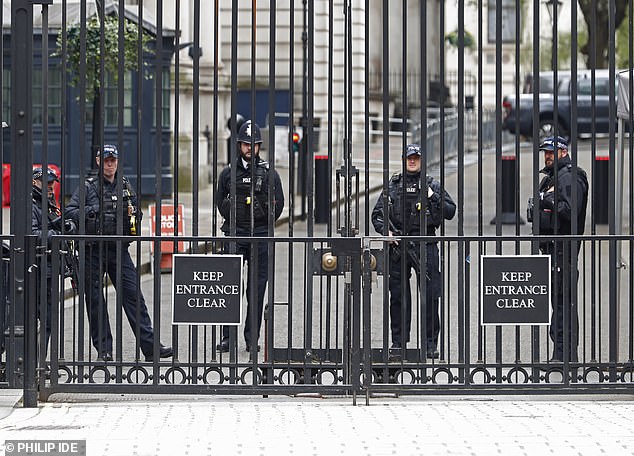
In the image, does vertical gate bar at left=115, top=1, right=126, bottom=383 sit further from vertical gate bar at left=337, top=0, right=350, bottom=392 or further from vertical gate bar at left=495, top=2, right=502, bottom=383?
vertical gate bar at left=495, top=2, right=502, bottom=383

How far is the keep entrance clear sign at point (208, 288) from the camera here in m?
8.22

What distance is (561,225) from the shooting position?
35.0 ft

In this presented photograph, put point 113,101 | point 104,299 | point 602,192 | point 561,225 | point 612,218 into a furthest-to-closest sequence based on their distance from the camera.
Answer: point 113,101, point 602,192, point 561,225, point 104,299, point 612,218

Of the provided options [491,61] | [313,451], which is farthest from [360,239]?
[491,61]

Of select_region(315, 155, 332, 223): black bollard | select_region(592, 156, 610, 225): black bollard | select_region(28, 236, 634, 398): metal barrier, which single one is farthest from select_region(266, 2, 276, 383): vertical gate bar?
select_region(592, 156, 610, 225): black bollard

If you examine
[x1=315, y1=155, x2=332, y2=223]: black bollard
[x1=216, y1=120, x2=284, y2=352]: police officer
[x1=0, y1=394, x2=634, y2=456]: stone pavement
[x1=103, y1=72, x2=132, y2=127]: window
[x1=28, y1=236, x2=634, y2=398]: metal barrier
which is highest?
[x1=103, y1=72, x2=132, y2=127]: window

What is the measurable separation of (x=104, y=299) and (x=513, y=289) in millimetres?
2908

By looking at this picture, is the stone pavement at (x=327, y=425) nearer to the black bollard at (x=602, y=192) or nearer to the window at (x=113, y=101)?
the black bollard at (x=602, y=192)

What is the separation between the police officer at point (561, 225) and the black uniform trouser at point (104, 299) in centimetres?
280

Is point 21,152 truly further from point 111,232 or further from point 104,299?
point 111,232

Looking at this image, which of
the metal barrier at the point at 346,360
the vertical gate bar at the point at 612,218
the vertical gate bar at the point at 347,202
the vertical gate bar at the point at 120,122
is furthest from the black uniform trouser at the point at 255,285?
the vertical gate bar at the point at 612,218

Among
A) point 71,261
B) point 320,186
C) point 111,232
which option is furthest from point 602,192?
point 71,261

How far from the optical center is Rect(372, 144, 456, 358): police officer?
27.9ft

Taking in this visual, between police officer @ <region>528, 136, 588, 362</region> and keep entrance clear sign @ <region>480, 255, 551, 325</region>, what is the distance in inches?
6.4
